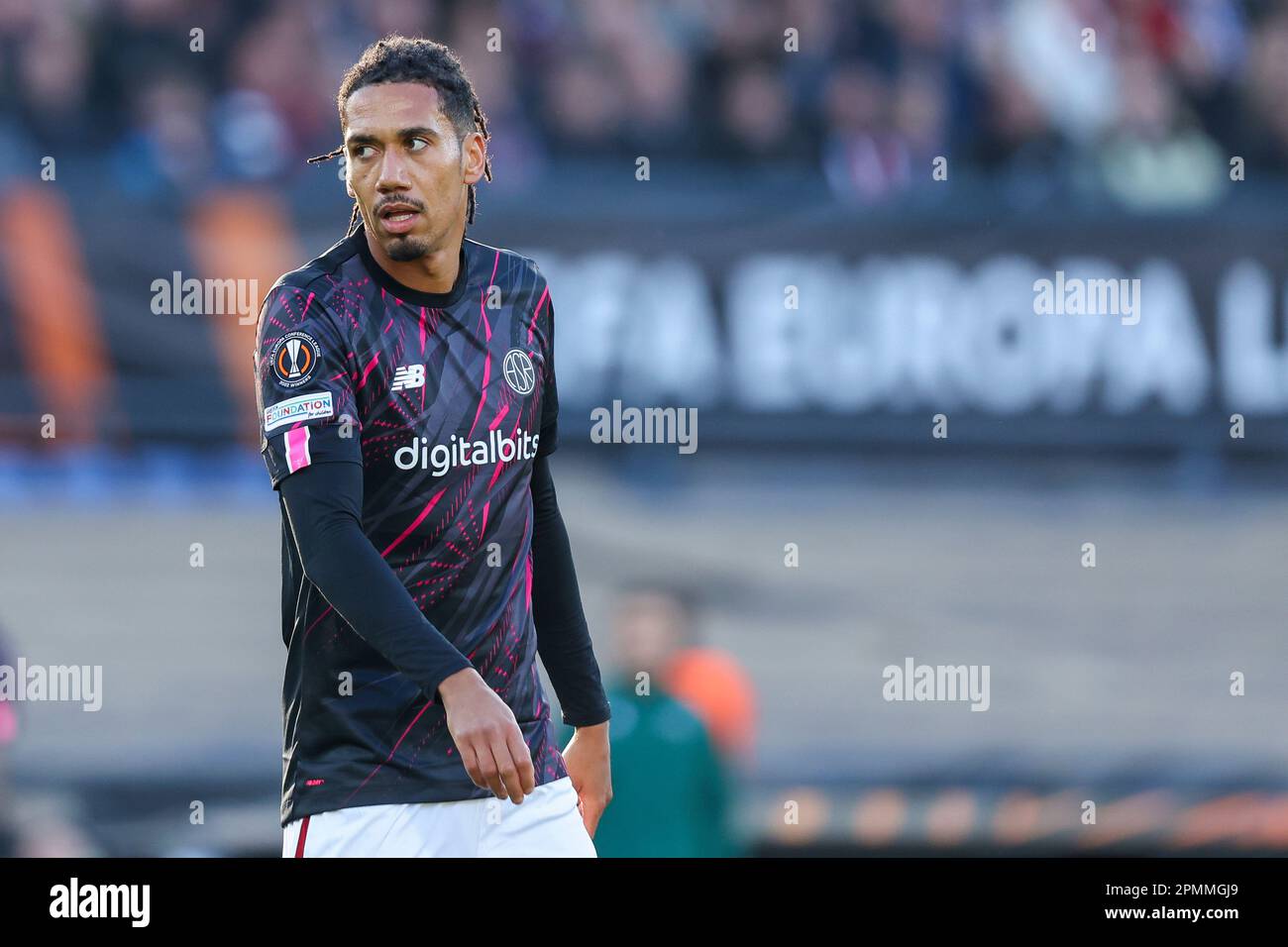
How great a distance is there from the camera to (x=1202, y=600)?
712 cm

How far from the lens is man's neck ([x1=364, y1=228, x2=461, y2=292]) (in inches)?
122

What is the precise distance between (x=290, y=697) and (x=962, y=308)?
4543 millimetres

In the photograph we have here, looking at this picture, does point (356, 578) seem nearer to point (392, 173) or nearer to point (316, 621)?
point (316, 621)

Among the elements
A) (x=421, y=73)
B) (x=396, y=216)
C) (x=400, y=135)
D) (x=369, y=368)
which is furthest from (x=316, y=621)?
(x=421, y=73)

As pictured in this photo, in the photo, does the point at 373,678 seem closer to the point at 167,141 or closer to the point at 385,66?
the point at 385,66

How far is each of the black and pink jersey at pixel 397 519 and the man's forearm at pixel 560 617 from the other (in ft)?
0.69

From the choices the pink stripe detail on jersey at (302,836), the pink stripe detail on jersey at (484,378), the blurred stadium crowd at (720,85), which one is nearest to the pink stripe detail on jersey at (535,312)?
the pink stripe detail on jersey at (484,378)

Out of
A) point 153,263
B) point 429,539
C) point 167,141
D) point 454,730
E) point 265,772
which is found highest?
point 167,141

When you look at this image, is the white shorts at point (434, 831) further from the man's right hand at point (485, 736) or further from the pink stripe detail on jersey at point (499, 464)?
the pink stripe detail on jersey at point (499, 464)

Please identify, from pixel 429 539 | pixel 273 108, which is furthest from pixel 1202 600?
pixel 429 539

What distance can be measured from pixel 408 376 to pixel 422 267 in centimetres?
22

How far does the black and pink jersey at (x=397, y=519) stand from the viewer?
3.00 metres

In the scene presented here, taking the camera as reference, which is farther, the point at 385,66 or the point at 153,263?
the point at 153,263

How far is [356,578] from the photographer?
2.77m
